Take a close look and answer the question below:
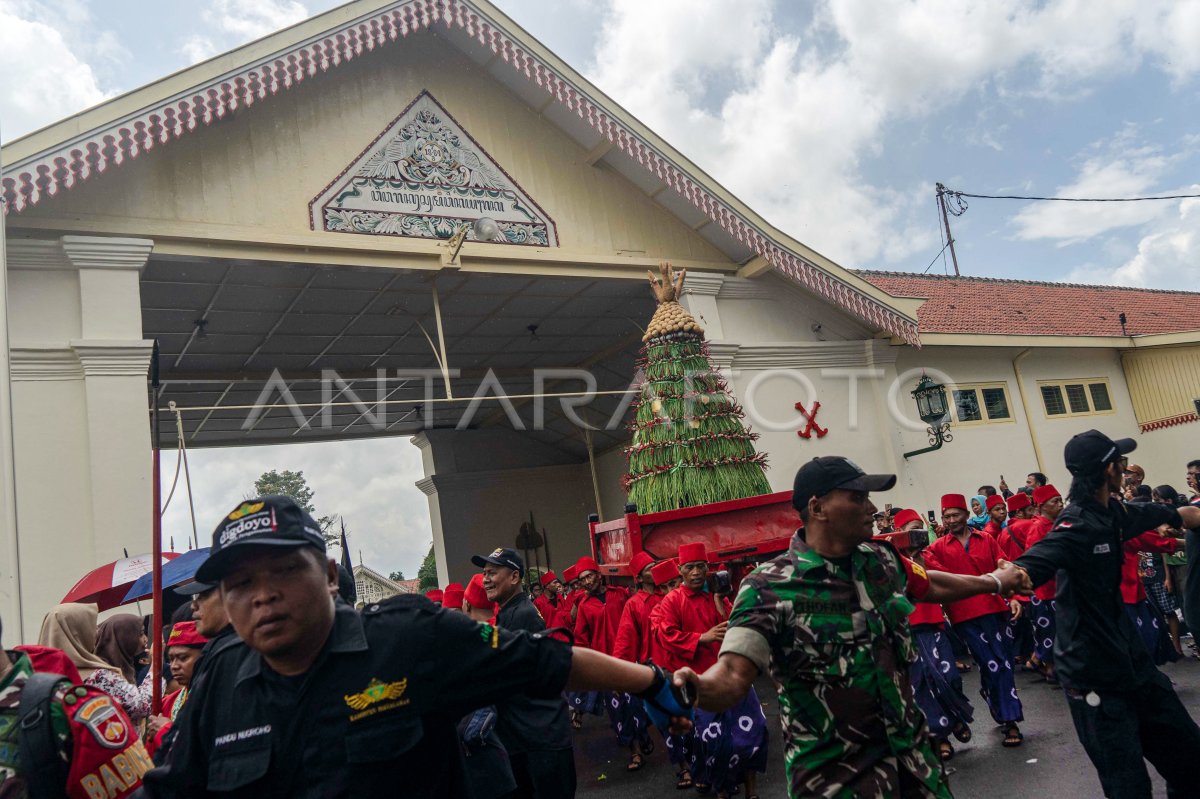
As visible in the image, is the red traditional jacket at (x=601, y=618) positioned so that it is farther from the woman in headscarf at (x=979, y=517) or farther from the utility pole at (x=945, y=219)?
the utility pole at (x=945, y=219)

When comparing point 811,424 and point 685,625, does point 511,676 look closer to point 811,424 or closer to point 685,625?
point 685,625

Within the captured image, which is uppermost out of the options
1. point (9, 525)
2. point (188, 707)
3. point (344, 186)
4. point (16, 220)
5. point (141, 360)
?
point (344, 186)

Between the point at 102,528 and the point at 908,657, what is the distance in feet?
26.2

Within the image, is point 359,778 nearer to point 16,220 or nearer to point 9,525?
point 9,525

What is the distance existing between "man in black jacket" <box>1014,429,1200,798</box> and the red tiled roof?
1091cm

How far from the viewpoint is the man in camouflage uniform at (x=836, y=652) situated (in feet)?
9.39

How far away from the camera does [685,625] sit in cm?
606

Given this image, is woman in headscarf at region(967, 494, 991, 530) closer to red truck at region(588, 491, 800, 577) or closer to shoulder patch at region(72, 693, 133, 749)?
red truck at region(588, 491, 800, 577)

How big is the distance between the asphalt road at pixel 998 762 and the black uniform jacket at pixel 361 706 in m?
4.45

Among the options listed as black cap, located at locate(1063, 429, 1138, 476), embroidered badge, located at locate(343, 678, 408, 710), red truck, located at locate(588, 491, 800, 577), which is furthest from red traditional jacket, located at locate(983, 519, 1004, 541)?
embroidered badge, located at locate(343, 678, 408, 710)

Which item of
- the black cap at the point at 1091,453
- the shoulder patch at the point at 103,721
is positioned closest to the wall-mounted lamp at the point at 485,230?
the black cap at the point at 1091,453

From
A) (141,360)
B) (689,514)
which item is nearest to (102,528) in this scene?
(141,360)

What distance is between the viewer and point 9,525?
6.54 meters

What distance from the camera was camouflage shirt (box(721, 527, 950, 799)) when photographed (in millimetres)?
2867
